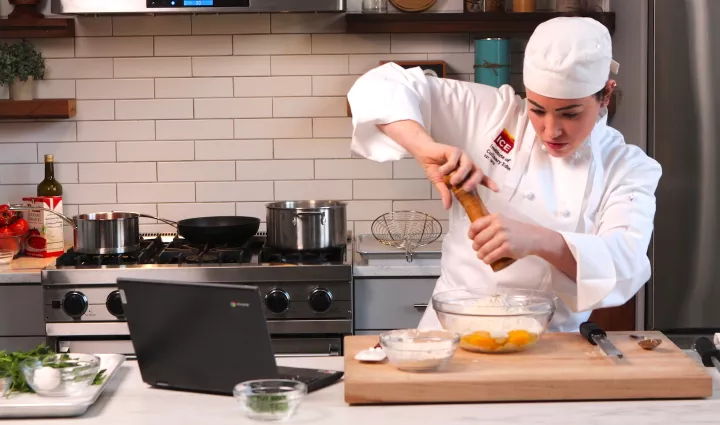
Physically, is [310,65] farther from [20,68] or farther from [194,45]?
[20,68]

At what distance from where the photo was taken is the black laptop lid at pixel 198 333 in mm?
2172

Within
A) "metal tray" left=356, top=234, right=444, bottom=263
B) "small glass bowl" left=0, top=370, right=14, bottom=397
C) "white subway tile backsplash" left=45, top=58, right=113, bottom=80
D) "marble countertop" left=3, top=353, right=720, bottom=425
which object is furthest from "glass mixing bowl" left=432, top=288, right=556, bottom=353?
"white subway tile backsplash" left=45, top=58, right=113, bottom=80

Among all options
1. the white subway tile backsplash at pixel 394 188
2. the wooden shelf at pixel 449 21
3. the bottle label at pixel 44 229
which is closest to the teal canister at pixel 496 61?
the wooden shelf at pixel 449 21

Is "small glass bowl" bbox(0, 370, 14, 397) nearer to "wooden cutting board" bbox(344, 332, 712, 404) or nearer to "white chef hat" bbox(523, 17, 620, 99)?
"wooden cutting board" bbox(344, 332, 712, 404)

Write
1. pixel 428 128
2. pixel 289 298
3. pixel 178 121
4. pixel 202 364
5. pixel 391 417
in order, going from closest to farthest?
pixel 391 417, pixel 202 364, pixel 428 128, pixel 289 298, pixel 178 121

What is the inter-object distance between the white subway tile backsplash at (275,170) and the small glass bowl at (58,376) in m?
2.51

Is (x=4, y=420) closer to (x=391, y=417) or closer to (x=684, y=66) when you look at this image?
(x=391, y=417)

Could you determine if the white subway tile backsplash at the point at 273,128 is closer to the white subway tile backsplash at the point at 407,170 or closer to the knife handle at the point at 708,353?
the white subway tile backsplash at the point at 407,170

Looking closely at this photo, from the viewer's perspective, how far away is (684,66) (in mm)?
4043

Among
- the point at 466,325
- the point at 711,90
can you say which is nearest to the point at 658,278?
the point at 711,90

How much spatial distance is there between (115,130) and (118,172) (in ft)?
0.67

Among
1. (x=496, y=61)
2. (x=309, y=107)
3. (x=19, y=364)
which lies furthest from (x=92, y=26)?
(x=19, y=364)

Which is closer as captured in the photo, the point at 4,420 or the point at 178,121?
the point at 4,420

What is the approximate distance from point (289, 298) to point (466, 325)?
5.63ft
